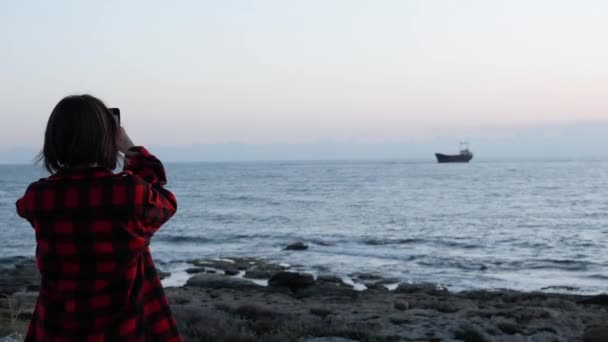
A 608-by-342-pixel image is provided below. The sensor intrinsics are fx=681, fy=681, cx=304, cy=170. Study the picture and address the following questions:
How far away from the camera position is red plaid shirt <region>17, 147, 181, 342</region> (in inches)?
84.4

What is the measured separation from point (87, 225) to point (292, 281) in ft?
51.7

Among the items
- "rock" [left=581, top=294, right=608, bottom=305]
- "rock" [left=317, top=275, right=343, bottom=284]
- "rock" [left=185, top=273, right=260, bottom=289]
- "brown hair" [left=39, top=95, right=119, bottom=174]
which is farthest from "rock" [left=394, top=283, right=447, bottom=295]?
"brown hair" [left=39, top=95, right=119, bottom=174]

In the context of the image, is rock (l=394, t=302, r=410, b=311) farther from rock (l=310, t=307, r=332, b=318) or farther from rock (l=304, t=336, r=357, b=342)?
rock (l=304, t=336, r=357, b=342)

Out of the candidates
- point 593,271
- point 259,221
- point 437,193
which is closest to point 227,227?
point 259,221

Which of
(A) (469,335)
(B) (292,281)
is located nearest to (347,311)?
(A) (469,335)

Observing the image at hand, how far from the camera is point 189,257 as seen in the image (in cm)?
2589

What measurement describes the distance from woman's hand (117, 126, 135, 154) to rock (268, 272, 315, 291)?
1520 cm

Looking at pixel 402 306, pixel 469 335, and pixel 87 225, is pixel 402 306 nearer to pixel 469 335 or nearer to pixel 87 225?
pixel 469 335

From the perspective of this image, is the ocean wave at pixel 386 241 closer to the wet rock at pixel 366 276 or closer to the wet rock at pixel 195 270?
the wet rock at pixel 366 276

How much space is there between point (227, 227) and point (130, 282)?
3579 cm

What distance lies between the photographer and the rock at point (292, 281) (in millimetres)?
17453

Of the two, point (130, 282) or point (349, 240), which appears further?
point (349, 240)

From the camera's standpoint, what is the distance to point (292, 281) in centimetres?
1766

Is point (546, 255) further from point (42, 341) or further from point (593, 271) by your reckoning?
point (42, 341)
